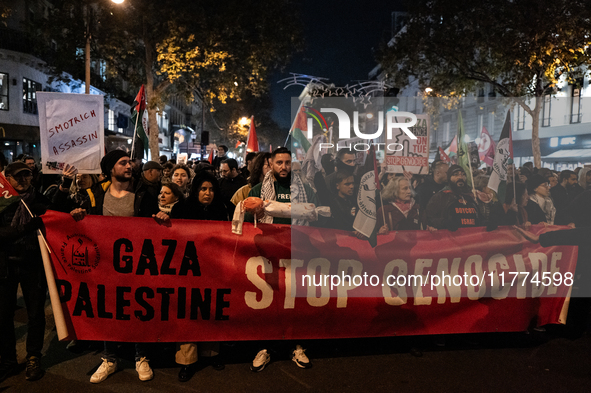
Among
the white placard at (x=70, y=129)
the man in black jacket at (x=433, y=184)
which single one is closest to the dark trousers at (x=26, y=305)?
the white placard at (x=70, y=129)

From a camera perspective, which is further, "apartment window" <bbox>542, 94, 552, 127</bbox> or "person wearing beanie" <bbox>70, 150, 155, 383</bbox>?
"apartment window" <bbox>542, 94, 552, 127</bbox>

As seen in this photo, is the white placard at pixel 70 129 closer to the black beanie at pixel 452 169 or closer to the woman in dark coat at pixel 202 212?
the woman in dark coat at pixel 202 212

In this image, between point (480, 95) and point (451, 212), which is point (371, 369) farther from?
point (480, 95)

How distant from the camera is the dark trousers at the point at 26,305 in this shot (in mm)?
4070

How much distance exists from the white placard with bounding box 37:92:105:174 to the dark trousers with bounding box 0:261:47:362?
47.5 inches

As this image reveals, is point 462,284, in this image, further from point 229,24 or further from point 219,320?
point 229,24

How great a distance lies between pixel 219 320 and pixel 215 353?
1.02 feet

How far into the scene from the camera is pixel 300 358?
430 centimetres

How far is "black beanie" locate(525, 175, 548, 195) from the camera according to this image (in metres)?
7.03

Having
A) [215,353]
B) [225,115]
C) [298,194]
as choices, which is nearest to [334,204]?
[298,194]

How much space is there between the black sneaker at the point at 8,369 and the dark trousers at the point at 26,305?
3 centimetres

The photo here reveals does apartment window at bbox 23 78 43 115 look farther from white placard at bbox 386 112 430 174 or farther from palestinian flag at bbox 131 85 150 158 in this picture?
white placard at bbox 386 112 430 174

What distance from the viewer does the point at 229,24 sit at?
60.1 feet

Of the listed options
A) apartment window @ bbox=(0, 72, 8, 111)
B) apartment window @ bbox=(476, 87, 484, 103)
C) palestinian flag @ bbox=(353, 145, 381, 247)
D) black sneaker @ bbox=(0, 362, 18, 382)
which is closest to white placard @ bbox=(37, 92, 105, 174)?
black sneaker @ bbox=(0, 362, 18, 382)
